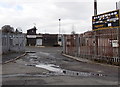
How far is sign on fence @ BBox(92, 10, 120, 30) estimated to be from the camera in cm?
1517

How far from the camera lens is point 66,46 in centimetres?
2539

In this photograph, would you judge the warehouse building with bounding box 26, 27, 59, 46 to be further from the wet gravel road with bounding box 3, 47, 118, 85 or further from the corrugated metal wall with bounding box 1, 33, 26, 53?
the wet gravel road with bounding box 3, 47, 118, 85

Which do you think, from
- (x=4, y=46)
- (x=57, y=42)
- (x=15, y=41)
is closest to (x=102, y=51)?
(x=4, y=46)

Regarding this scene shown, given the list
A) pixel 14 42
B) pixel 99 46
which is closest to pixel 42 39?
pixel 14 42

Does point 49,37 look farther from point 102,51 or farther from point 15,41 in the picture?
point 102,51

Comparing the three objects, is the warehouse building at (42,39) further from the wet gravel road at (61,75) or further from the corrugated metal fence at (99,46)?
the wet gravel road at (61,75)

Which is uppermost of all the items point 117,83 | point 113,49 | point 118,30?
point 118,30

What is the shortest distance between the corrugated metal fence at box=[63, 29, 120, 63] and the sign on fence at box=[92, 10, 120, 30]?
0.52m

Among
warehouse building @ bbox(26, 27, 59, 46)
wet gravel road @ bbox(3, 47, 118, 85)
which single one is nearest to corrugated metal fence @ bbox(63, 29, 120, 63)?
wet gravel road @ bbox(3, 47, 118, 85)

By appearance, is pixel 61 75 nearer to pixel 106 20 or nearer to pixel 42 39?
pixel 106 20

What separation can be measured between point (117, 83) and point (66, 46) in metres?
17.2

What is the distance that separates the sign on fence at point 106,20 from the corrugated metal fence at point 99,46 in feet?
1.71

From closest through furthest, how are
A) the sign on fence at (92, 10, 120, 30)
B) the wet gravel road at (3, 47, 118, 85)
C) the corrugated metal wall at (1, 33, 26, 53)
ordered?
the wet gravel road at (3, 47, 118, 85)
the sign on fence at (92, 10, 120, 30)
the corrugated metal wall at (1, 33, 26, 53)

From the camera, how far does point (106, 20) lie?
1620 cm
